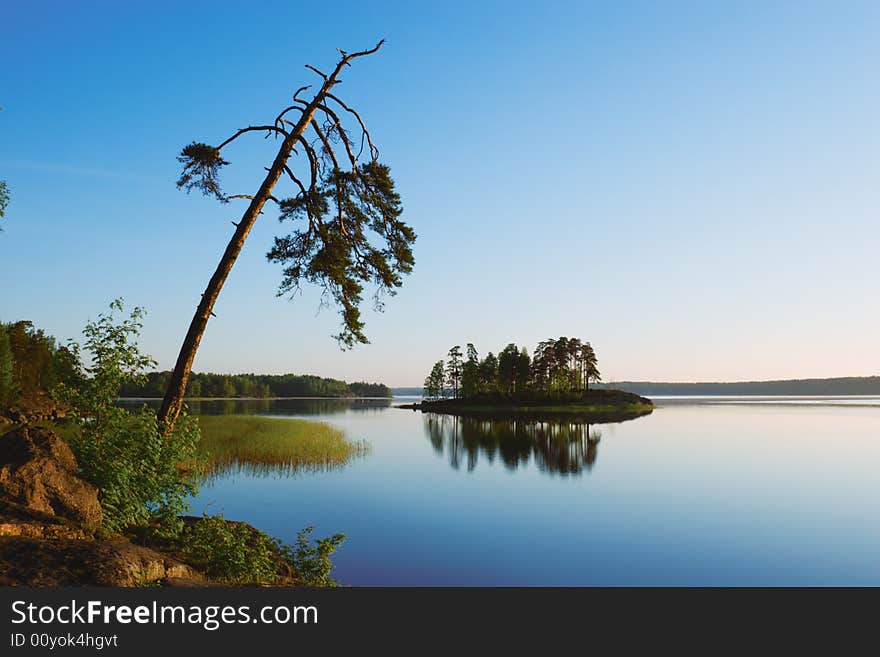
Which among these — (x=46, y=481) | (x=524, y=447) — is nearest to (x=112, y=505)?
(x=46, y=481)

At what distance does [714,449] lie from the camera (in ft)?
156

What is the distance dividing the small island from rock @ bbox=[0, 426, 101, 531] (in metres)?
102

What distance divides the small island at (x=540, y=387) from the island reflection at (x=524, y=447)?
43.7 meters

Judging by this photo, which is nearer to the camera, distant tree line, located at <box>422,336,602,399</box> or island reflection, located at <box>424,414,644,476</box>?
island reflection, located at <box>424,414,644,476</box>

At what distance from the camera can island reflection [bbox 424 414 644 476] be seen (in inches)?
1529

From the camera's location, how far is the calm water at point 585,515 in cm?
1700

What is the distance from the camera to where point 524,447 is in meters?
48.6

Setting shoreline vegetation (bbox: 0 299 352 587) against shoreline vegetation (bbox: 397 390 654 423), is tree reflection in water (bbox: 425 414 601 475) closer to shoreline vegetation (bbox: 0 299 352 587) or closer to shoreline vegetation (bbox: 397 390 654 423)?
shoreline vegetation (bbox: 0 299 352 587)

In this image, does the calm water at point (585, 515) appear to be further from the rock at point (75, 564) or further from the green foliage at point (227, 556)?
the rock at point (75, 564)

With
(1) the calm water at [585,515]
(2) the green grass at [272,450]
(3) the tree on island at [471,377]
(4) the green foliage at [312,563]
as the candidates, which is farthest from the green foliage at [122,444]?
(3) the tree on island at [471,377]

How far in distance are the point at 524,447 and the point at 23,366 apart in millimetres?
71065

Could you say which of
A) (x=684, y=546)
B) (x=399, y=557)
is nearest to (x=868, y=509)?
(x=684, y=546)

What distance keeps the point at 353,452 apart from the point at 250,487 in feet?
49.6

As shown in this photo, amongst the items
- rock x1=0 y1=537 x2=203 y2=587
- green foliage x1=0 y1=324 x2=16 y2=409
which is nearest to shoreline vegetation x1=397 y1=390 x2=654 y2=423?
green foliage x1=0 y1=324 x2=16 y2=409
